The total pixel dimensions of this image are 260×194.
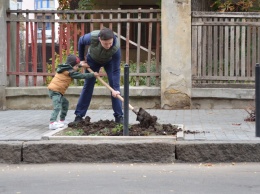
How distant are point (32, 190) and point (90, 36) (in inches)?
118

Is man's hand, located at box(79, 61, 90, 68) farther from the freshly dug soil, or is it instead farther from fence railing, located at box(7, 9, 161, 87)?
fence railing, located at box(7, 9, 161, 87)

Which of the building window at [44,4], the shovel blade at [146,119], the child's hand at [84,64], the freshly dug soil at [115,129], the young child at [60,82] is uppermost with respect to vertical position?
the building window at [44,4]

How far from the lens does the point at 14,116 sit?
10.8m

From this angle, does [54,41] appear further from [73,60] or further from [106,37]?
[106,37]

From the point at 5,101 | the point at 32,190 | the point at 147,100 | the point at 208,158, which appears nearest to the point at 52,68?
the point at 5,101

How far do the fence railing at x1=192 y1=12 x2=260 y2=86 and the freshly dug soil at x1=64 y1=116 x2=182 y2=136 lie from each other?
11.4ft

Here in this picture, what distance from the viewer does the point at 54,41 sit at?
12.1m

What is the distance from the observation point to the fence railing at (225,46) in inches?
456

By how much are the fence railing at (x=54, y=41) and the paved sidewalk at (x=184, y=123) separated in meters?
0.82

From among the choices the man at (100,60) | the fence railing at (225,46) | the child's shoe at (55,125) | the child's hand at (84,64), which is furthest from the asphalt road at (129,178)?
the fence railing at (225,46)

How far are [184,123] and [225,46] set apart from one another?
2.76 meters

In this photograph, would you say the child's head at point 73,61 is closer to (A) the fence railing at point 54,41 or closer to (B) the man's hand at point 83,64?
(B) the man's hand at point 83,64

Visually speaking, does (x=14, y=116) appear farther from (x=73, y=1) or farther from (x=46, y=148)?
(x=73, y=1)

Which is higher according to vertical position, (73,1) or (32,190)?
(73,1)
